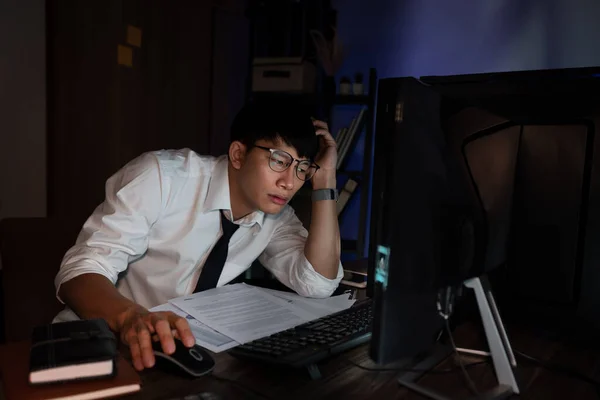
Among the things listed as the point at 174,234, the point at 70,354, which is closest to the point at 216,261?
the point at 174,234

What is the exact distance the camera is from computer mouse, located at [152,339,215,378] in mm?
713

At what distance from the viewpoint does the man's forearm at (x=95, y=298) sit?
0.89 metres

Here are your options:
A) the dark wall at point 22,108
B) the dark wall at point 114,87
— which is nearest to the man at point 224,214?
Result: the dark wall at point 114,87

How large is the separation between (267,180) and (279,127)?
0.48 ft

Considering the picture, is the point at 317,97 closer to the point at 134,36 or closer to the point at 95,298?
the point at 134,36

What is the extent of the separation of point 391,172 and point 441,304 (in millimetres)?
210

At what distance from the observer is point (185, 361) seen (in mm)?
722

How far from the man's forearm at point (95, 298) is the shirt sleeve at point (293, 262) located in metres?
0.47

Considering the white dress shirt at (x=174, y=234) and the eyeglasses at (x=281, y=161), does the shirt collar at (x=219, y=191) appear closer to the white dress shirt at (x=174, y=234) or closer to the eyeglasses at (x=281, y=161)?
the white dress shirt at (x=174, y=234)

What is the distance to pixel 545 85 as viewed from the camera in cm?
80

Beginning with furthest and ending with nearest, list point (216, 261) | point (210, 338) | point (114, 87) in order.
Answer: point (114, 87)
point (216, 261)
point (210, 338)

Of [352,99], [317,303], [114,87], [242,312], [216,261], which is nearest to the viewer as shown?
[242,312]

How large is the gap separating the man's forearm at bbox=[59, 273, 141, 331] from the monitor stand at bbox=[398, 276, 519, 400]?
50 cm

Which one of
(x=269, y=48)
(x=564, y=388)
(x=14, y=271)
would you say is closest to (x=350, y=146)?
(x=269, y=48)
